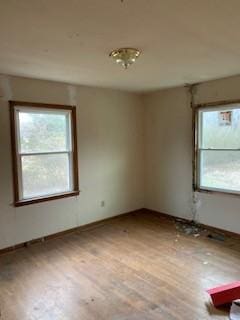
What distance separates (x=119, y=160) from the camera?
489 centimetres

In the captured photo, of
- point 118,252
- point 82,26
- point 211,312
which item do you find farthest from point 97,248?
point 82,26

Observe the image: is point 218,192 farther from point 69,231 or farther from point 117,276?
point 69,231

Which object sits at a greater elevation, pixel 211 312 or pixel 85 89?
pixel 85 89

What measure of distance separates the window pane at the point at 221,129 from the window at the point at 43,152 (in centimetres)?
211

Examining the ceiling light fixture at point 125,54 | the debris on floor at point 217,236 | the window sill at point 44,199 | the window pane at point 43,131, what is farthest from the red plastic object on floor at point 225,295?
the window pane at point 43,131

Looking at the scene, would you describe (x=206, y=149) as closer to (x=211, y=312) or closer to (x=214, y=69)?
(x=214, y=69)

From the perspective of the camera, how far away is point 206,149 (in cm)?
423

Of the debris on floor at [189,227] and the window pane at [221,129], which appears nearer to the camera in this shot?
the window pane at [221,129]

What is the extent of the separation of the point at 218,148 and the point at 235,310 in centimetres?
240

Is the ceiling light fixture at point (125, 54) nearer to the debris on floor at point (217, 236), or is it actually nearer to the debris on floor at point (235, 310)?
the debris on floor at point (235, 310)

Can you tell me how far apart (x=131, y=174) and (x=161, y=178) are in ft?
1.91

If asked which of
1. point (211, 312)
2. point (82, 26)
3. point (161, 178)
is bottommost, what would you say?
point (211, 312)

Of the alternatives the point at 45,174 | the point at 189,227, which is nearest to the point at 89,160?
the point at 45,174

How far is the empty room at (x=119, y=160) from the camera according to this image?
2115mm
